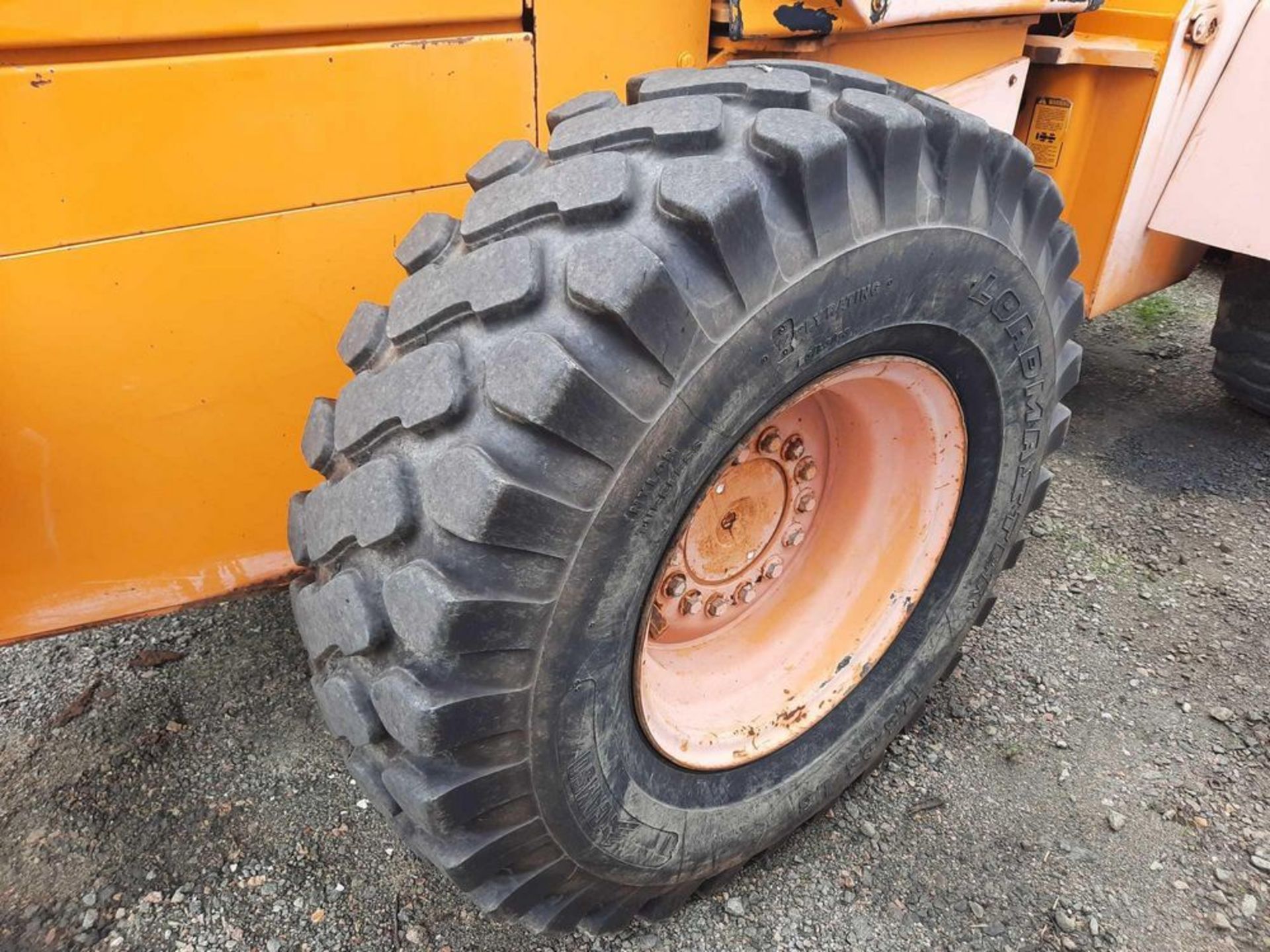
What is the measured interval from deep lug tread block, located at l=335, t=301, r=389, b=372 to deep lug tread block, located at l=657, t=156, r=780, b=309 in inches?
18.4

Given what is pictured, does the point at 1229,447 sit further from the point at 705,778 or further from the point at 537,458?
the point at 537,458

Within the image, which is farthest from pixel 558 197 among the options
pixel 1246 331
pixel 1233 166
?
pixel 1246 331

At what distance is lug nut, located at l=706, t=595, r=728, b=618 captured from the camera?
1902 millimetres

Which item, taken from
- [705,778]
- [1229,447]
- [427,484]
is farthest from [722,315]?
[1229,447]

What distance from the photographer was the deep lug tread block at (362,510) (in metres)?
1.25

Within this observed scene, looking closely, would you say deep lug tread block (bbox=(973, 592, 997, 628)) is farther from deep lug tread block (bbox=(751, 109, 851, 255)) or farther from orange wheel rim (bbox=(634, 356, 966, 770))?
deep lug tread block (bbox=(751, 109, 851, 255))

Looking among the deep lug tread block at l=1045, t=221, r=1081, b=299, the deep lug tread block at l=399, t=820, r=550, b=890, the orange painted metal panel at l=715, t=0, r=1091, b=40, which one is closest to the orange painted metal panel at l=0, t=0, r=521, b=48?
the orange painted metal panel at l=715, t=0, r=1091, b=40

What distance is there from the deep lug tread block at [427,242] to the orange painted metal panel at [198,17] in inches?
11.9

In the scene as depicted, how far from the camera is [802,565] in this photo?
2049 millimetres

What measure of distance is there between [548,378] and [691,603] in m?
0.82

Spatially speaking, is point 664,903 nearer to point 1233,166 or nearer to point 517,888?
point 517,888

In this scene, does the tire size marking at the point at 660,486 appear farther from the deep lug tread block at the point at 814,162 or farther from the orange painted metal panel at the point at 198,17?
the orange painted metal panel at the point at 198,17

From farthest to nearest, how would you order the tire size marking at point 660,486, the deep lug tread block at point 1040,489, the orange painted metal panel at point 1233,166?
the orange painted metal panel at point 1233,166 → the deep lug tread block at point 1040,489 → the tire size marking at point 660,486

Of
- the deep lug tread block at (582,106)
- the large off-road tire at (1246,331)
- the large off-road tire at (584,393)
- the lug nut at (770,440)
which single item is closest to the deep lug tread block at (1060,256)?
the large off-road tire at (584,393)
